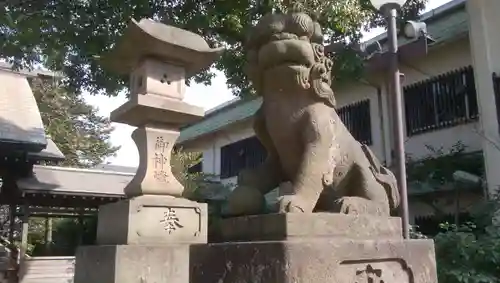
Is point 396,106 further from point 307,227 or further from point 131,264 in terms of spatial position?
Answer: point 131,264

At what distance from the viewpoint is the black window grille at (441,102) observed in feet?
28.8

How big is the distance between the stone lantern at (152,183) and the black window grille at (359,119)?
6.59 metres

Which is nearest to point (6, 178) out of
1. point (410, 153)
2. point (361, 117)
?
point (361, 117)

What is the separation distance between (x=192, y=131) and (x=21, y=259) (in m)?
8.16

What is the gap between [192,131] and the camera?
17594 mm

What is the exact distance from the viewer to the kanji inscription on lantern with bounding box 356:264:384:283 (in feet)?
7.93

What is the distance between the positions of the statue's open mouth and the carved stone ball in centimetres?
75

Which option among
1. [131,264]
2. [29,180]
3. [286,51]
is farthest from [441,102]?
[29,180]

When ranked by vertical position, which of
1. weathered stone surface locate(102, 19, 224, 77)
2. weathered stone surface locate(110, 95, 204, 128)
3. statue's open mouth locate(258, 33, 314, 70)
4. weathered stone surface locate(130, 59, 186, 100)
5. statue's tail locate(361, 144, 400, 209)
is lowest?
statue's tail locate(361, 144, 400, 209)

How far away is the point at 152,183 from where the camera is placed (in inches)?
180

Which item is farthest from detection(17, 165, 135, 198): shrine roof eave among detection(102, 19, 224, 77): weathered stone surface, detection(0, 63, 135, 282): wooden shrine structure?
detection(102, 19, 224, 77): weathered stone surface

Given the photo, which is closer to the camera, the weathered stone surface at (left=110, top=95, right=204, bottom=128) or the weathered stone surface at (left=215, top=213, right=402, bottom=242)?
the weathered stone surface at (left=215, top=213, right=402, bottom=242)

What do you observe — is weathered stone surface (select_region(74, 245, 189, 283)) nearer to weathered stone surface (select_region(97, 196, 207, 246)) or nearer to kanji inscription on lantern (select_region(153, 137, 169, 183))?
weathered stone surface (select_region(97, 196, 207, 246))

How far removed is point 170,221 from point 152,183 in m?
0.41
